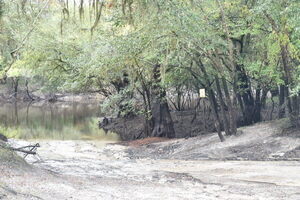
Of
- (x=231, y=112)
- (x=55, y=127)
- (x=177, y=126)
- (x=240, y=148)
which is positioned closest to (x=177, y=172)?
(x=240, y=148)

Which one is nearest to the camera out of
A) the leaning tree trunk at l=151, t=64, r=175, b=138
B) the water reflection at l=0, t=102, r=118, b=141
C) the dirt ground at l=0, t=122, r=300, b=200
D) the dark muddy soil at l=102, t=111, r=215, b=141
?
the dirt ground at l=0, t=122, r=300, b=200

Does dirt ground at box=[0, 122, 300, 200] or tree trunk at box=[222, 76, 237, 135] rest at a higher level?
tree trunk at box=[222, 76, 237, 135]

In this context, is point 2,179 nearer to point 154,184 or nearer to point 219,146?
point 154,184

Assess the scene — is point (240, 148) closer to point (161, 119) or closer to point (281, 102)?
point (281, 102)

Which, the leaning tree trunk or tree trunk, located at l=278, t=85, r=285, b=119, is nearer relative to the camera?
tree trunk, located at l=278, t=85, r=285, b=119

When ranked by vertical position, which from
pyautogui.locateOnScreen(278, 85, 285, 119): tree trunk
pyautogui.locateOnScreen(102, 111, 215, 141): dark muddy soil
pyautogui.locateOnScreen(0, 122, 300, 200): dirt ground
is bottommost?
pyautogui.locateOnScreen(0, 122, 300, 200): dirt ground

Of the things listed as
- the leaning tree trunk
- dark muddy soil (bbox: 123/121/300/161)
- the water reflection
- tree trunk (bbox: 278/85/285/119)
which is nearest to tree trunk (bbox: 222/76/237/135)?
dark muddy soil (bbox: 123/121/300/161)

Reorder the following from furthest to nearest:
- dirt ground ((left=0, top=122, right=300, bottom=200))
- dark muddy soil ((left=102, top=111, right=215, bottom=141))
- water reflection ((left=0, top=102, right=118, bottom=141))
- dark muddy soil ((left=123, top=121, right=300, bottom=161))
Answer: water reflection ((left=0, top=102, right=118, bottom=141)), dark muddy soil ((left=102, top=111, right=215, bottom=141)), dark muddy soil ((left=123, top=121, right=300, bottom=161)), dirt ground ((left=0, top=122, right=300, bottom=200))

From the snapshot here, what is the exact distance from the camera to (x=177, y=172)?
1265 centimetres

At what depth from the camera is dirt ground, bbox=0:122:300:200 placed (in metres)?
8.30

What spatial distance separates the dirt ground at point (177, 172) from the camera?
8.30 meters

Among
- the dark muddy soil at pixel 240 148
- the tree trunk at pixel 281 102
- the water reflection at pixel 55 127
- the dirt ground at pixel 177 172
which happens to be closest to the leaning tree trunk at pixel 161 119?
the dirt ground at pixel 177 172

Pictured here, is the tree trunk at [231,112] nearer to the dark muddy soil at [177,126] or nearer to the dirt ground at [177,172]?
the dirt ground at [177,172]

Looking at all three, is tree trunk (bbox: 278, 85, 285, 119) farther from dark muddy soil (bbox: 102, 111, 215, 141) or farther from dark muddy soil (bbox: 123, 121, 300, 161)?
dark muddy soil (bbox: 102, 111, 215, 141)
